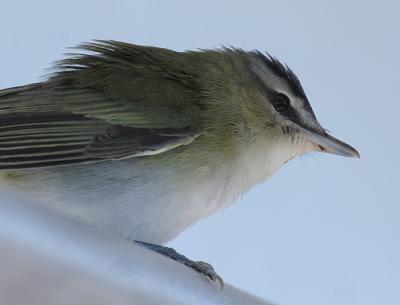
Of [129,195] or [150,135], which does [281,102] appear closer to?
[150,135]

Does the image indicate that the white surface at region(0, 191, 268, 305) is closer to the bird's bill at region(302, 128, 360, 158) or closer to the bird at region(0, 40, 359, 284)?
the bird at region(0, 40, 359, 284)

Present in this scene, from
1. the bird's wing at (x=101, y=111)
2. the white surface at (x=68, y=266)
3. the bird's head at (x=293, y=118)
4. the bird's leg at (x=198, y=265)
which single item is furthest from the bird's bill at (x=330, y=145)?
the white surface at (x=68, y=266)

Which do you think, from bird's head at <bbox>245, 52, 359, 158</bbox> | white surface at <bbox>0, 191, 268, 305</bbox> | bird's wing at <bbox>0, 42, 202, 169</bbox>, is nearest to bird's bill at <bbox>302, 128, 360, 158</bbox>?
bird's head at <bbox>245, 52, 359, 158</bbox>

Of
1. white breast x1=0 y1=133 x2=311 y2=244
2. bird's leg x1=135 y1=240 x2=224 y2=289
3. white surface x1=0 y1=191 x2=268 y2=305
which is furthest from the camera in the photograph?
white breast x1=0 y1=133 x2=311 y2=244

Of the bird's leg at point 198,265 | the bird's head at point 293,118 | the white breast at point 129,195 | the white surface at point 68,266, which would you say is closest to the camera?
the white surface at point 68,266

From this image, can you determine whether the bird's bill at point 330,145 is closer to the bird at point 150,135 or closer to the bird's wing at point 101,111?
the bird at point 150,135

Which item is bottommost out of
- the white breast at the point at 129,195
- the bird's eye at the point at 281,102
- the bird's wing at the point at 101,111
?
the white breast at the point at 129,195

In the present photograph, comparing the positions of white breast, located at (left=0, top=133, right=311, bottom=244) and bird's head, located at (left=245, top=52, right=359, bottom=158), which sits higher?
bird's head, located at (left=245, top=52, right=359, bottom=158)

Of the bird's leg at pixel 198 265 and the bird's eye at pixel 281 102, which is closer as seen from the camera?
the bird's leg at pixel 198 265
